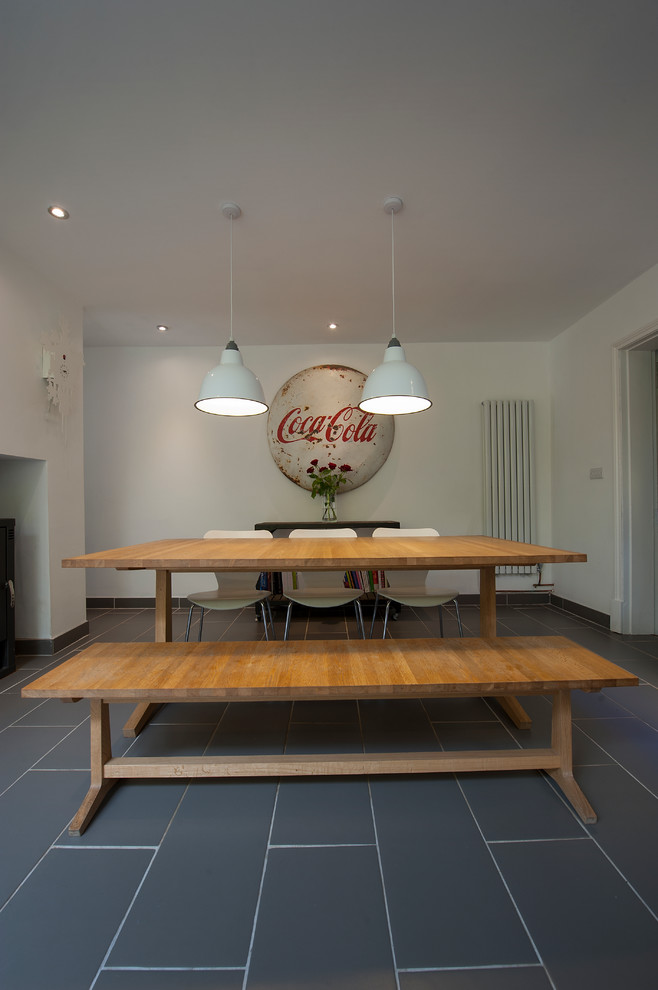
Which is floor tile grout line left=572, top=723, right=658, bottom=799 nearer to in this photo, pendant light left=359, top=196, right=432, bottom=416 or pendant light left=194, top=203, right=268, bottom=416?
pendant light left=359, top=196, right=432, bottom=416

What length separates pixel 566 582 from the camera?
3.80 m

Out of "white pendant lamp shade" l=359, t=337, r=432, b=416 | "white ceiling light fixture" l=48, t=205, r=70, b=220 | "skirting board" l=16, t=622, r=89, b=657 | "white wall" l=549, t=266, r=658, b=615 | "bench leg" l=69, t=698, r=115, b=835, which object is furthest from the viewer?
"white wall" l=549, t=266, r=658, b=615

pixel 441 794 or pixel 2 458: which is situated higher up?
pixel 2 458

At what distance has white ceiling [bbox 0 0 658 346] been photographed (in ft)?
4.36

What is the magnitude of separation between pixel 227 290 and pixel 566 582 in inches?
145

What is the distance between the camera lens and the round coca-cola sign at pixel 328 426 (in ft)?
13.0

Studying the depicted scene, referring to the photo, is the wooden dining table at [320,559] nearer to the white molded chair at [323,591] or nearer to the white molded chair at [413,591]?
the white molded chair at [413,591]

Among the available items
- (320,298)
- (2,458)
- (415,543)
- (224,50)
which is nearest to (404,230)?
(320,298)

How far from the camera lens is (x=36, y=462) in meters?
2.79

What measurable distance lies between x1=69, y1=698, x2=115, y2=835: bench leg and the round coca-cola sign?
109 inches

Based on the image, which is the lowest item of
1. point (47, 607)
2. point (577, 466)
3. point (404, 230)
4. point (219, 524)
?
point (47, 607)

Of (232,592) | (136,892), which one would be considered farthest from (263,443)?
(136,892)

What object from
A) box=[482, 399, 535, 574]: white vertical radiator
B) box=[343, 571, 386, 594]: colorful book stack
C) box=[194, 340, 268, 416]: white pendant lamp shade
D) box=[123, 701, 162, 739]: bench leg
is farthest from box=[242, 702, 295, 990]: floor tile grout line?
box=[482, 399, 535, 574]: white vertical radiator

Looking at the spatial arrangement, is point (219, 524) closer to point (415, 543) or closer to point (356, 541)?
point (356, 541)
